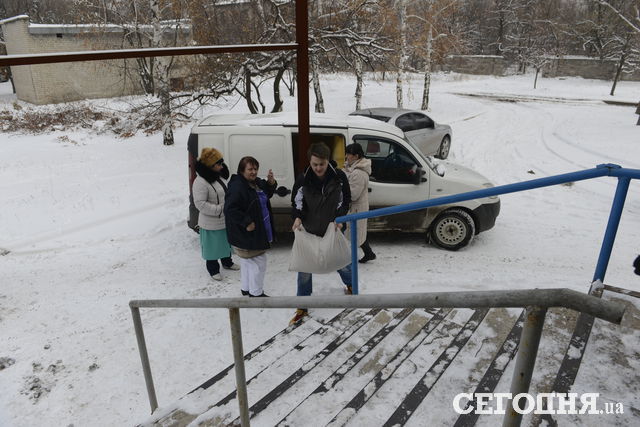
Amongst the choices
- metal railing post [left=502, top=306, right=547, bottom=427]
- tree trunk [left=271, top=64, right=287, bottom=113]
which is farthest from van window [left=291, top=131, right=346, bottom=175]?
tree trunk [left=271, top=64, right=287, bottom=113]

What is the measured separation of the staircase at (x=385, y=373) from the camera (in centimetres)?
244

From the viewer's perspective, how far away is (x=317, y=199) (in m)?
3.94

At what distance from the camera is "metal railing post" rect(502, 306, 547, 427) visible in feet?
3.91

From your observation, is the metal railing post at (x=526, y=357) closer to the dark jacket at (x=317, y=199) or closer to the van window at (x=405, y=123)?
the dark jacket at (x=317, y=199)

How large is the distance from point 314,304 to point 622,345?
6.73ft

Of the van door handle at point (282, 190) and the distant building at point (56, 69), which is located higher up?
the distant building at point (56, 69)

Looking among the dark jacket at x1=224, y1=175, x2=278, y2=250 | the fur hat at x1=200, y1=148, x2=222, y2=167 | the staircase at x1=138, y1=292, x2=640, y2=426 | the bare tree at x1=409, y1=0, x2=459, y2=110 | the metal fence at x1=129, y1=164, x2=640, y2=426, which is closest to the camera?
the metal fence at x1=129, y1=164, x2=640, y2=426

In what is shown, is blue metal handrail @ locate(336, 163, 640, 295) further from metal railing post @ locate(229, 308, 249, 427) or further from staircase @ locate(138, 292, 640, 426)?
metal railing post @ locate(229, 308, 249, 427)

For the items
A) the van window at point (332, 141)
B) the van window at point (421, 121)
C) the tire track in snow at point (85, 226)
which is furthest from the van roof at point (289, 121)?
the van window at point (421, 121)

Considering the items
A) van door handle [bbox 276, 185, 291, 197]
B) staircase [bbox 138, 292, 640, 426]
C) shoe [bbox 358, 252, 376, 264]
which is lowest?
shoe [bbox 358, 252, 376, 264]

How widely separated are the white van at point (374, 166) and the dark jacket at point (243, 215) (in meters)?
1.73

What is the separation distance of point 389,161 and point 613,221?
141 inches

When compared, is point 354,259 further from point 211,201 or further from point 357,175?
point 211,201

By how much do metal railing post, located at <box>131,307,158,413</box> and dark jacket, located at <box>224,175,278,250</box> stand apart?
136cm
